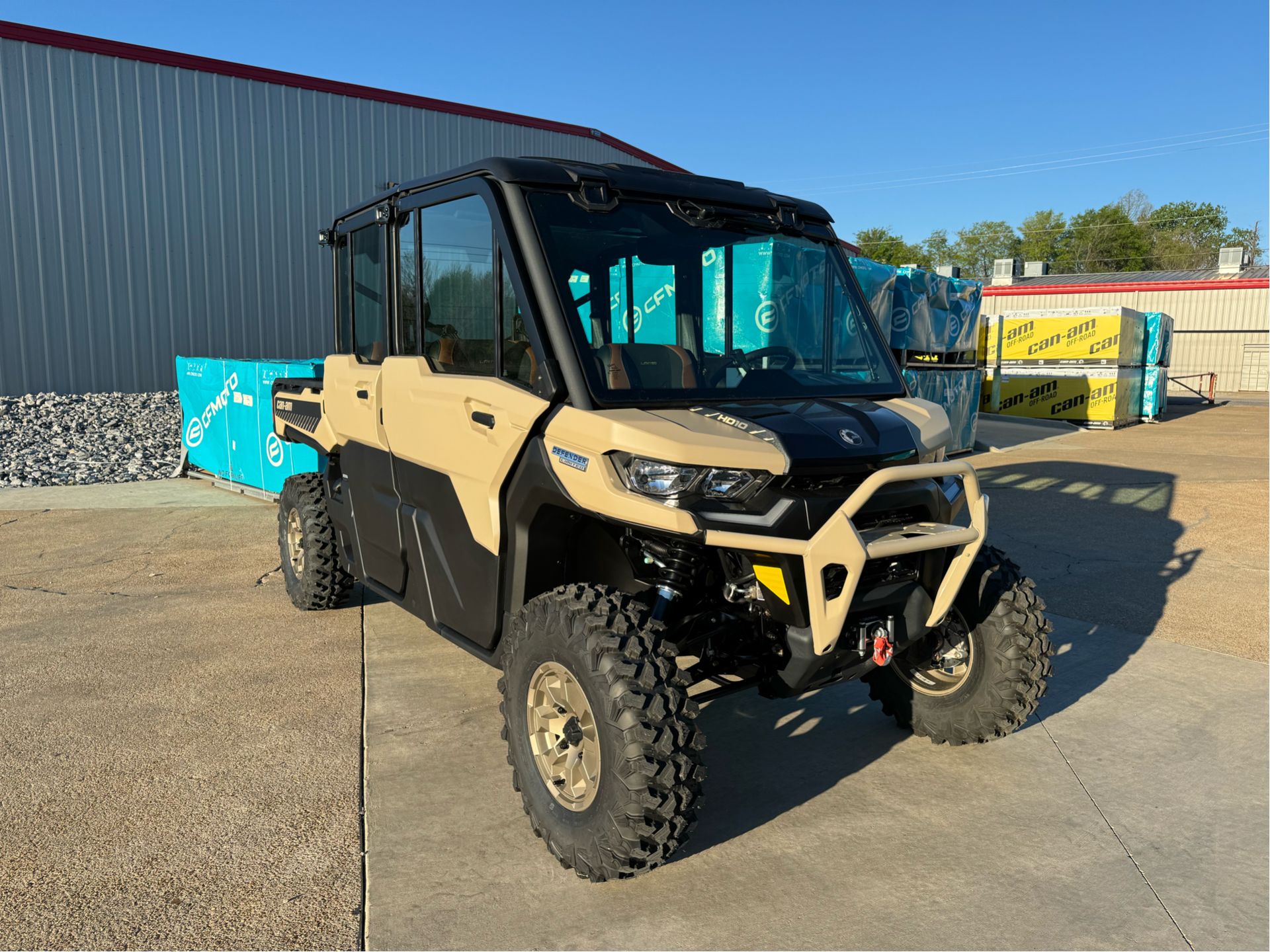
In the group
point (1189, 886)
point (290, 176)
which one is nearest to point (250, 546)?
point (1189, 886)

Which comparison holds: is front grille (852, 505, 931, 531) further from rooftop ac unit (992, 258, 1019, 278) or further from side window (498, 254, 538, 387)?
rooftop ac unit (992, 258, 1019, 278)

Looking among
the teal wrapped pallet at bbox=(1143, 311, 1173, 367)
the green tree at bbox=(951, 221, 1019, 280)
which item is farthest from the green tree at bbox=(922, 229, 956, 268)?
the teal wrapped pallet at bbox=(1143, 311, 1173, 367)

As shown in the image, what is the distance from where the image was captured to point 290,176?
54.6ft

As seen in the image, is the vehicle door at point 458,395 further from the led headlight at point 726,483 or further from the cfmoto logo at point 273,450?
the cfmoto logo at point 273,450

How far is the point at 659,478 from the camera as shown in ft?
9.67

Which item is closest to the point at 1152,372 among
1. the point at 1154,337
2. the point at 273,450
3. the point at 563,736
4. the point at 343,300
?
the point at 1154,337

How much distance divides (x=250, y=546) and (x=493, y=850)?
5.34 meters

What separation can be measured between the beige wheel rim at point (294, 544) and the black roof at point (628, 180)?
2.57m

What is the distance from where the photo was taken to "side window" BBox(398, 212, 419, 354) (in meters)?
4.09

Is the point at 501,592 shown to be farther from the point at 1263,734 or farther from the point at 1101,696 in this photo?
the point at 1263,734

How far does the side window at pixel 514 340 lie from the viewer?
10.9ft

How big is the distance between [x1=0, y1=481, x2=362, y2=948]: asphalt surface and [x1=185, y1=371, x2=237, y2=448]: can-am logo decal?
3.54 meters

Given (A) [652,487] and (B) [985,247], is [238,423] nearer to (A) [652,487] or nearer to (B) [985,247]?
(A) [652,487]

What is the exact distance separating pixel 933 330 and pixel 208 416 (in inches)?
373
